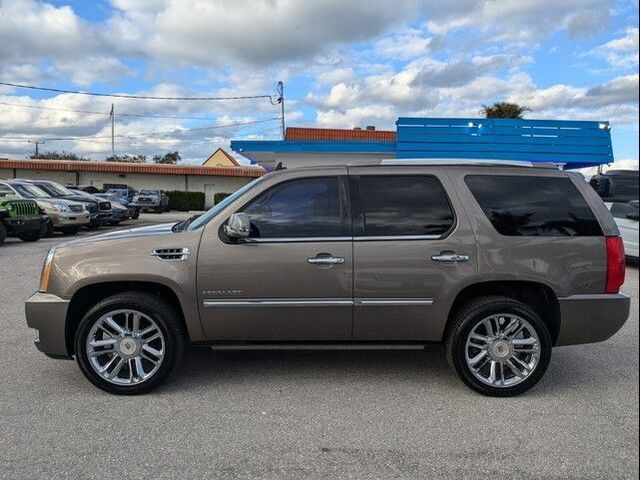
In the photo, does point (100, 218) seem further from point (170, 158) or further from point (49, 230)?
point (170, 158)

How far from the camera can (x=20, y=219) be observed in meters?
13.7

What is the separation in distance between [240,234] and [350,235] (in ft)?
2.81

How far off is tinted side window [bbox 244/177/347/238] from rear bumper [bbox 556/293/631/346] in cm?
189

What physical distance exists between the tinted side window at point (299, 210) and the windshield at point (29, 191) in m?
15.4

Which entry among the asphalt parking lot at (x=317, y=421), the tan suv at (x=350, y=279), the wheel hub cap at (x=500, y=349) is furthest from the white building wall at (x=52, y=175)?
the wheel hub cap at (x=500, y=349)

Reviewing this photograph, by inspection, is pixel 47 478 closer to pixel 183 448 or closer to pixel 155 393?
pixel 183 448

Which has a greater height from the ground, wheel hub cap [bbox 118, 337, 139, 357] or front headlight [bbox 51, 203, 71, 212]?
front headlight [bbox 51, 203, 71, 212]

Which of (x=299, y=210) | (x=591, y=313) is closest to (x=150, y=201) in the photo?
(x=299, y=210)

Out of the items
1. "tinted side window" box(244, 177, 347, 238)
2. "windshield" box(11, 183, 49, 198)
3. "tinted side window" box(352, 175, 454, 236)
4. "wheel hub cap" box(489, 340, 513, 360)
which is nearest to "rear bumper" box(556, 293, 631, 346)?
"wheel hub cap" box(489, 340, 513, 360)

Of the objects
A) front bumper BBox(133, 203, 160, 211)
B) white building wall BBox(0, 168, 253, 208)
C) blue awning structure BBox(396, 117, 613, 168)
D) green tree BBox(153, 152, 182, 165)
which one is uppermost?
green tree BBox(153, 152, 182, 165)

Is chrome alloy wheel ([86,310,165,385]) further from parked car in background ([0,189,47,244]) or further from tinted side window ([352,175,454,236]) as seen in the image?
parked car in background ([0,189,47,244])

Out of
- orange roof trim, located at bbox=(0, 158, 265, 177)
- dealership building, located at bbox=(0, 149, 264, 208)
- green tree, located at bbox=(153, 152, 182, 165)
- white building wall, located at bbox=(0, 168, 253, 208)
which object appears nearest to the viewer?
orange roof trim, located at bbox=(0, 158, 265, 177)

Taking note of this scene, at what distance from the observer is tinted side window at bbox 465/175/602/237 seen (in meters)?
4.22

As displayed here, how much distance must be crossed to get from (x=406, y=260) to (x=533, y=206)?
1183 mm
